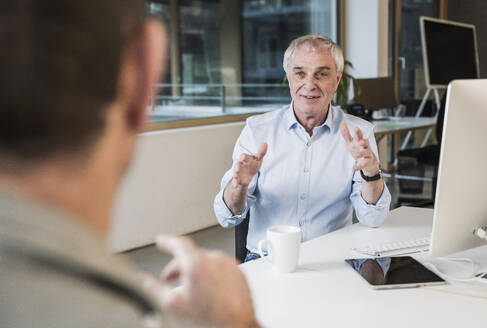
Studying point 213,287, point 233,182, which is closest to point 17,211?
point 213,287

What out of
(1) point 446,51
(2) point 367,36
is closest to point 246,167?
(1) point 446,51

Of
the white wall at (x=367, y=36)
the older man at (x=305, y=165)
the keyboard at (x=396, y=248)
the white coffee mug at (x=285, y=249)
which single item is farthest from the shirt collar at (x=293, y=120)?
the white wall at (x=367, y=36)

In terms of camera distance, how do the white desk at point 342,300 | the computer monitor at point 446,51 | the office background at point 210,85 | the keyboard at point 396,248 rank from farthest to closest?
the computer monitor at point 446,51 → the office background at point 210,85 → the keyboard at point 396,248 → the white desk at point 342,300

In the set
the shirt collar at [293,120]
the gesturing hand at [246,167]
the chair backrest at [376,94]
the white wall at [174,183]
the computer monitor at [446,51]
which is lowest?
the white wall at [174,183]

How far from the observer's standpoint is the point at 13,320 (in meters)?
0.33

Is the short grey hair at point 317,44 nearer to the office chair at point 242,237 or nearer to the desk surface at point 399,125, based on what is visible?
the office chair at point 242,237

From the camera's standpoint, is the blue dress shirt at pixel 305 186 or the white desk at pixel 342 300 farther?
the blue dress shirt at pixel 305 186

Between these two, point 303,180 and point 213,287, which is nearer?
point 213,287

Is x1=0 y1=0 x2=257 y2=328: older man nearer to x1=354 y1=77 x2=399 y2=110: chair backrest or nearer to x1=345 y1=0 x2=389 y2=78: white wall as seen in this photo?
x1=354 y1=77 x2=399 y2=110: chair backrest

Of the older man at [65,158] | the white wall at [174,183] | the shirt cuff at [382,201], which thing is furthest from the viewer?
the white wall at [174,183]

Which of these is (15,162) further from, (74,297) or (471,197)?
(471,197)

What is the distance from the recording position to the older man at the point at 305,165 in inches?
74.5

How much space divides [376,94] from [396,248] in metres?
3.80

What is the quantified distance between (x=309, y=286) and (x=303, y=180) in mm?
782
